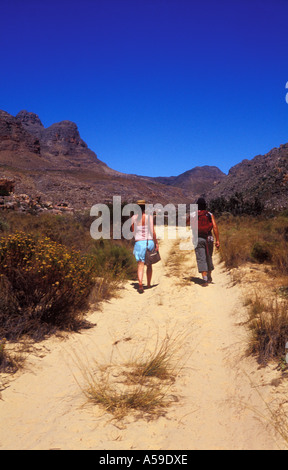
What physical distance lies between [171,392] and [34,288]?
2334 millimetres

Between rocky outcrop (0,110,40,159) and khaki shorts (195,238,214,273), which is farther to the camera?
rocky outcrop (0,110,40,159)

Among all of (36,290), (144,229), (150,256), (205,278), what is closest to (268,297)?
(205,278)

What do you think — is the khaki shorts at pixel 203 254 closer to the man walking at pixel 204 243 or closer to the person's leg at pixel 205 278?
the man walking at pixel 204 243

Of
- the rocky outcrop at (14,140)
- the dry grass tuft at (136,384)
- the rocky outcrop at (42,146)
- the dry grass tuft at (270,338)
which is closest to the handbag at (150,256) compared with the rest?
the dry grass tuft at (136,384)

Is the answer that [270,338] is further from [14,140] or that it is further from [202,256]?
[14,140]

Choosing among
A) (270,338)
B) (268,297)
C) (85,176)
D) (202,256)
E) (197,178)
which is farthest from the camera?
(197,178)

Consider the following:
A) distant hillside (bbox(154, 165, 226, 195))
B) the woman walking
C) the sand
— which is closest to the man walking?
the woman walking

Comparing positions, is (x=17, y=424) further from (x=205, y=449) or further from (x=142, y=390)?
(x=205, y=449)

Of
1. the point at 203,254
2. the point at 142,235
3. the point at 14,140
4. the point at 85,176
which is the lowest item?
the point at 203,254

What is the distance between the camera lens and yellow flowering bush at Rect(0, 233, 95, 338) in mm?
4367

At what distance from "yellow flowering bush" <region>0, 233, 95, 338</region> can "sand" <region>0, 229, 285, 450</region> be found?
1.23ft

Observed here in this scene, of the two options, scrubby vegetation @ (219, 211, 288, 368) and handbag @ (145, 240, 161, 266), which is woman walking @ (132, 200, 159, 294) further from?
scrubby vegetation @ (219, 211, 288, 368)

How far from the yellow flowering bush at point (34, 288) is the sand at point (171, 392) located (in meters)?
0.37

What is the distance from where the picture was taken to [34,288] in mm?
4555
